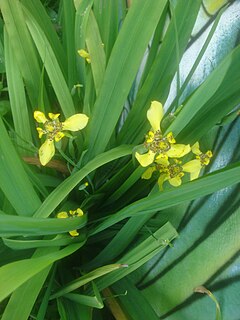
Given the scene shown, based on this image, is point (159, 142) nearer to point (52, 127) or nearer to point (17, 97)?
point (52, 127)

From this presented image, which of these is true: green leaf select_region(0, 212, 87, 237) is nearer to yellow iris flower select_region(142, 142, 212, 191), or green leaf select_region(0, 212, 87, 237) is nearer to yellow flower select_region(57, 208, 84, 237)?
yellow flower select_region(57, 208, 84, 237)

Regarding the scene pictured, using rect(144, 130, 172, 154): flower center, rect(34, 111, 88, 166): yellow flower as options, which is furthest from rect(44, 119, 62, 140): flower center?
rect(144, 130, 172, 154): flower center

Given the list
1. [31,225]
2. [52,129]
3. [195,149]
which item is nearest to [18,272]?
[31,225]

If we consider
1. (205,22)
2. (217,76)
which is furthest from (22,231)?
(205,22)

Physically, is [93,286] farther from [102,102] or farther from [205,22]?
[205,22]

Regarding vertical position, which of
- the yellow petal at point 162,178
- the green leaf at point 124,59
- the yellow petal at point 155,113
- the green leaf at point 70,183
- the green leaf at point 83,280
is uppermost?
the green leaf at point 124,59

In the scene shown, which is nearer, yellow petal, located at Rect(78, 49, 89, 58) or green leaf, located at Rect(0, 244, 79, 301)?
green leaf, located at Rect(0, 244, 79, 301)

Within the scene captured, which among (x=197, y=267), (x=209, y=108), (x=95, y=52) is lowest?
(x=197, y=267)

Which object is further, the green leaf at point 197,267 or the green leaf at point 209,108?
the green leaf at point 197,267

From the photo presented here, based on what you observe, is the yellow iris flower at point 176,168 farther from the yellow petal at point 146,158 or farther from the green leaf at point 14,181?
the green leaf at point 14,181

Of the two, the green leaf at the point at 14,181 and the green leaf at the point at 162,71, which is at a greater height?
the green leaf at the point at 162,71

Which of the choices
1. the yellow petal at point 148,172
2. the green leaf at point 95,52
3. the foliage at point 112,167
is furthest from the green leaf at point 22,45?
the yellow petal at point 148,172

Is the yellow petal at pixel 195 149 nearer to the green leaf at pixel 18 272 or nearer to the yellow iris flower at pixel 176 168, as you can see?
the yellow iris flower at pixel 176 168
